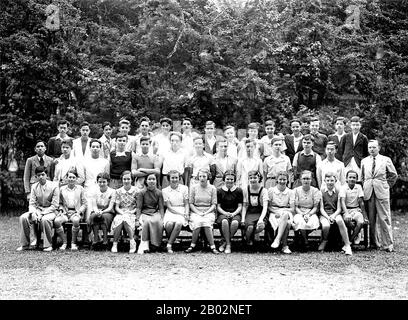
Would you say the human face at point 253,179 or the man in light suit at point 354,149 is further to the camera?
the man in light suit at point 354,149

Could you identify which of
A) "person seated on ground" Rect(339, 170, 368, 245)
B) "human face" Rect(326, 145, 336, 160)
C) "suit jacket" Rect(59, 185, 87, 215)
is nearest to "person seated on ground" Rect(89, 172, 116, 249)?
"suit jacket" Rect(59, 185, 87, 215)

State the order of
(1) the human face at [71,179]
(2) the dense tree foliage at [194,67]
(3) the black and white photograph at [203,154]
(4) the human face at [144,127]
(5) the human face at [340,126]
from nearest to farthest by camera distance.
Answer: (3) the black and white photograph at [203,154]
(1) the human face at [71,179]
(4) the human face at [144,127]
(5) the human face at [340,126]
(2) the dense tree foliage at [194,67]

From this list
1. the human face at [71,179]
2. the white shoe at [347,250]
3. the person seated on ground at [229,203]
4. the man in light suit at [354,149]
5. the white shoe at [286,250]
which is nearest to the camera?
the white shoe at [347,250]

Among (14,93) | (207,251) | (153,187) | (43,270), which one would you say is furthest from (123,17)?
(43,270)

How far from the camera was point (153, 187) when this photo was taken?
871 centimetres

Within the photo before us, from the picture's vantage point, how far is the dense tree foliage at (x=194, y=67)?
1373 cm

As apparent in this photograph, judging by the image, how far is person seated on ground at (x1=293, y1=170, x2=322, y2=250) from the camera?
27.9ft

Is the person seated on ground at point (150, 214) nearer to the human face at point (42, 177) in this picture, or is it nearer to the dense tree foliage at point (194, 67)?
the human face at point (42, 177)

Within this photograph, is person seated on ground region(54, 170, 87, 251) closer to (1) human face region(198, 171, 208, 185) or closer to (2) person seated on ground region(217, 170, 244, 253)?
(1) human face region(198, 171, 208, 185)

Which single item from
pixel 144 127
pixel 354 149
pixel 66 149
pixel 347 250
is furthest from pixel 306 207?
pixel 66 149

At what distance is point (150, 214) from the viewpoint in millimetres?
8656

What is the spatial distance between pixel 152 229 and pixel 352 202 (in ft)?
10.8

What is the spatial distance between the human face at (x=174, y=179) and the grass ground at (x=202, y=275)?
1.22 meters

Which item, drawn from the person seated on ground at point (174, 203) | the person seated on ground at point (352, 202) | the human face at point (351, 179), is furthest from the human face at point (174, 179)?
the human face at point (351, 179)
